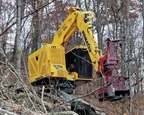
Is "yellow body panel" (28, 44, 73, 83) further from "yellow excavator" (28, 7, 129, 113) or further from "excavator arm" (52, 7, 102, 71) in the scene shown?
"excavator arm" (52, 7, 102, 71)

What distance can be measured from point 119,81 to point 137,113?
2158 mm

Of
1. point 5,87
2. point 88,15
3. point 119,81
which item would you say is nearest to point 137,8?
point 88,15

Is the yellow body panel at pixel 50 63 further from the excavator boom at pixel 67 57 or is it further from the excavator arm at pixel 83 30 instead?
the excavator arm at pixel 83 30

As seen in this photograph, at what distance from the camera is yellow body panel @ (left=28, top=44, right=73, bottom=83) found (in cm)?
1030

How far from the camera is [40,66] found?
1066 centimetres

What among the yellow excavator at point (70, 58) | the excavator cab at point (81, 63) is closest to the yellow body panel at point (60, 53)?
the yellow excavator at point (70, 58)

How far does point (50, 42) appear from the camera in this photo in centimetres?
2361

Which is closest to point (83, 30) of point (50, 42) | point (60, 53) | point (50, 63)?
point (60, 53)

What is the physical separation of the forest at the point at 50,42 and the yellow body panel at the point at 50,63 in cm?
54

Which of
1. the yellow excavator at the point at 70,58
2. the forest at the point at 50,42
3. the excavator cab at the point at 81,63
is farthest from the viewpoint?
the excavator cab at the point at 81,63

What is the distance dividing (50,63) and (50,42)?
43.7 feet

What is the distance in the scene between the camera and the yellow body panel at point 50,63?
33.8 feet

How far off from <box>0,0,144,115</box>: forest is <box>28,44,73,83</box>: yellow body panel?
1.76 ft

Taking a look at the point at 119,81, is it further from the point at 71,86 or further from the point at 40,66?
the point at 40,66
